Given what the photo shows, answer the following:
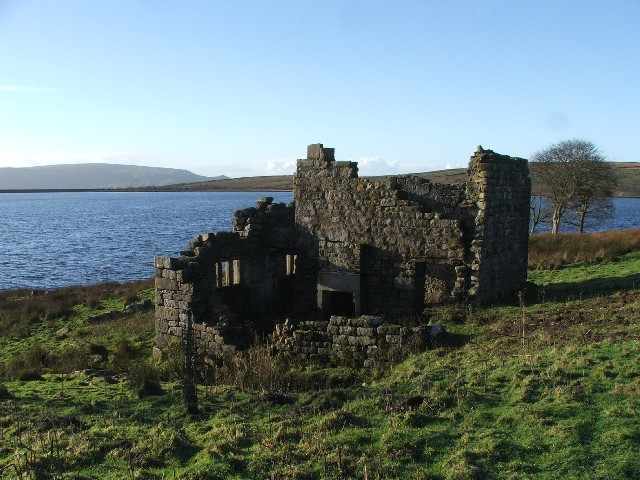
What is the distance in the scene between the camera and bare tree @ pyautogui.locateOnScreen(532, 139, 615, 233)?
41938mm

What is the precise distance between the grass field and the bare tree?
92.9 feet

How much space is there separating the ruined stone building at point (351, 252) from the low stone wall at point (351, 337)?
202 centimetres

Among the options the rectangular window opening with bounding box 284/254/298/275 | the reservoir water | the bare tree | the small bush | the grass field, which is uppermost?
the bare tree

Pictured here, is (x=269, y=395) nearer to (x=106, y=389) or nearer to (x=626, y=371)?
(x=106, y=389)

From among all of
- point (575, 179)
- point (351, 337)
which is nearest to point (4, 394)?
point (351, 337)

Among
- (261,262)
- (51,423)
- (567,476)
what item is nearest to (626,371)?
(567,476)

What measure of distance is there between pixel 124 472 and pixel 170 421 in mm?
1932

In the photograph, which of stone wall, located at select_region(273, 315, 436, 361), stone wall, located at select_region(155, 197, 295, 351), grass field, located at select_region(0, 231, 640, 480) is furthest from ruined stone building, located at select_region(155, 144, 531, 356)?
stone wall, located at select_region(273, 315, 436, 361)

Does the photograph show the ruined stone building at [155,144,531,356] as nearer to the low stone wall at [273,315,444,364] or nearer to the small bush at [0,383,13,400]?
the low stone wall at [273,315,444,364]

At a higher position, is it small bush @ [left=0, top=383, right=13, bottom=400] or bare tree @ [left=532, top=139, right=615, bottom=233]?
bare tree @ [left=532, top=139, right=615, bottom=233]

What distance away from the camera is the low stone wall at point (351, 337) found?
44.1 feet

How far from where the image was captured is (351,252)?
18250 millimetres

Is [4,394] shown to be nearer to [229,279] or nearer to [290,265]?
[229,279]

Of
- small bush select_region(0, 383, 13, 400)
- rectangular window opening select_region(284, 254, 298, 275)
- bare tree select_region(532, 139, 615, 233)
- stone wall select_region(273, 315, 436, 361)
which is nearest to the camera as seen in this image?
small bush select_region(0, 383, 13, 400)
